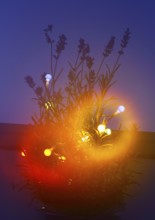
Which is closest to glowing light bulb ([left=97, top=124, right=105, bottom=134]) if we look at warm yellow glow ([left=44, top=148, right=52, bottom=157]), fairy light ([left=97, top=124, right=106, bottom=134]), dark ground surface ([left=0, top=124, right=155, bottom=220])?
fairy light ([left=97, top=124, right=106, bottom=134])

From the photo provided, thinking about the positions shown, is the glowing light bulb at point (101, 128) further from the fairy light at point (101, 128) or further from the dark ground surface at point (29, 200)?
the dark ground surface at point (29, 200)

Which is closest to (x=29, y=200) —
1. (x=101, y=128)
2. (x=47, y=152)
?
(x=47, y=152)

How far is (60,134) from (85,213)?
31cm

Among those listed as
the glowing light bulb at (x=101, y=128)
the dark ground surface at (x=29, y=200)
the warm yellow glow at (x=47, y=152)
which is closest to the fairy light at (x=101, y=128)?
the glowing light bulb at (x=101, y=128)

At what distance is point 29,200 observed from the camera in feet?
5.08

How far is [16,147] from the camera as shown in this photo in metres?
2.65

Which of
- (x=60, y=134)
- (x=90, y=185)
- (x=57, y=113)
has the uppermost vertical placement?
(x=57, y=113)

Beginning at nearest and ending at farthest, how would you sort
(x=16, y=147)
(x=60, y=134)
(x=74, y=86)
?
(x=60, y=134) < (x=74, y=86) < (x=16, y=147)

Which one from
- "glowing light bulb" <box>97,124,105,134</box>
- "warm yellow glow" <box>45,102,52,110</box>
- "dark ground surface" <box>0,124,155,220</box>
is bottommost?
"dark ground surface" <box>0,124,155,220</box>

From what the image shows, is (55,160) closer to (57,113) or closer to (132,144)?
(57,113)

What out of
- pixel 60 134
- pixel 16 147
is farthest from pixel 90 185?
pixel 16 147

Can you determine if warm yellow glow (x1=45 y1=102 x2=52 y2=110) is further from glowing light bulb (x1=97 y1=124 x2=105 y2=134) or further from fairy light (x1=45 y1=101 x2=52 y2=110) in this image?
glowing light bulb (x1=97 y1=124 x2=105 y2=134)

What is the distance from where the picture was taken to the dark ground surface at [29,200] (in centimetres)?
139

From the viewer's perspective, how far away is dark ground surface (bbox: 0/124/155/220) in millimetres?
1391
